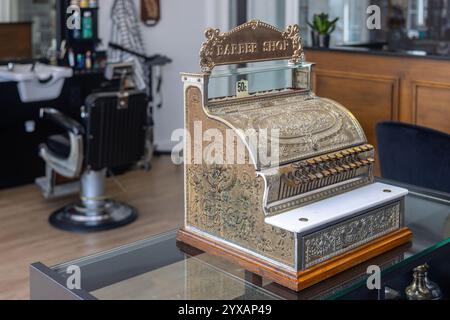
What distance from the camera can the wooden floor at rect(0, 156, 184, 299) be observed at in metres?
3.69

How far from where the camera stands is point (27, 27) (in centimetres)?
528

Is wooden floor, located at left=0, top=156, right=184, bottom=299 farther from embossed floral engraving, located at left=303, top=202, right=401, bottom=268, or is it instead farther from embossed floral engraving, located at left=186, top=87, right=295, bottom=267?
embossed floral engraving, located at left=303, top=202, right=401, bottom=268

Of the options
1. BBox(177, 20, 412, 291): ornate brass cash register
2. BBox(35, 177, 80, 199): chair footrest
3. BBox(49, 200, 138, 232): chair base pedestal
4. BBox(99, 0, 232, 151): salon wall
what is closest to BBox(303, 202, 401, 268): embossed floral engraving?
BBox(177, 20, 412, 291): ornate brass cash register

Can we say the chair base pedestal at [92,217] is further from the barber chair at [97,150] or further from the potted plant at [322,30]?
the potted plant at [322,30]

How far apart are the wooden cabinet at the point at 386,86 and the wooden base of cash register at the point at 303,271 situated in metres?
2.70

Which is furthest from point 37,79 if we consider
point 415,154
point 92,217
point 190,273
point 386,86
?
point 190,273

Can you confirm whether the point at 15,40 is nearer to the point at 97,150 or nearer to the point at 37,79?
the point at 37,79


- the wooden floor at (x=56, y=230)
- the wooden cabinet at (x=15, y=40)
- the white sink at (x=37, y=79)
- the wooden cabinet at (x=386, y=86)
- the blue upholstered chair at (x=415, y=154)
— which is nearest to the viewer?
the blue upholstered chair at (x=415, y=154)

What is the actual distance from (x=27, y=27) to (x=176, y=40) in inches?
56.1

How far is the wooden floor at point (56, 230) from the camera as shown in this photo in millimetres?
3693

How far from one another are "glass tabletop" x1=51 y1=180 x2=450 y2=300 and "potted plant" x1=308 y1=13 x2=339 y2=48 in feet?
11.0

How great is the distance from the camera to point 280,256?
148cm

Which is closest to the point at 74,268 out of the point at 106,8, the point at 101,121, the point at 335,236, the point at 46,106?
the point at 335,236

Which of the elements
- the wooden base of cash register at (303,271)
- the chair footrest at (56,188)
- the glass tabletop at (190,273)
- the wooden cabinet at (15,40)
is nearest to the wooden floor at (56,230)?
the chair footrest at (56,188)
